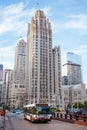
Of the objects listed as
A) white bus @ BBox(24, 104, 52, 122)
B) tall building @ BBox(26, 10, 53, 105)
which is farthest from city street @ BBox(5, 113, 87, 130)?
tall building @ BBox(26, 10, 53, 105)

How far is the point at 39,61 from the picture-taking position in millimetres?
150000

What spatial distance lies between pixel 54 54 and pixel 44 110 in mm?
133741

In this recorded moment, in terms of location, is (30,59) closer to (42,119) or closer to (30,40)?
(30,40)

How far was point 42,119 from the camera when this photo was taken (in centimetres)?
2869

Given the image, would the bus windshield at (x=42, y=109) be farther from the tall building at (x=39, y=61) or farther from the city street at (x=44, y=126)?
the tall building at (x=39, y=61)

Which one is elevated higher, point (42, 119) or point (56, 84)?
point (56, 84)

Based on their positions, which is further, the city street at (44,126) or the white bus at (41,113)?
the white bus at (41,113)

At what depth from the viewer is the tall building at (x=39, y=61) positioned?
5773 inches

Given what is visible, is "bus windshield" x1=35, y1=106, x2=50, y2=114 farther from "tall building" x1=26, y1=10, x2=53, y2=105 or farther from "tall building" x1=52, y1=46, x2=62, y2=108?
"tall building" x1=52, y1=46, x2=62, y2=108

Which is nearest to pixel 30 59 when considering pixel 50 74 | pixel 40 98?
pixel 50 74

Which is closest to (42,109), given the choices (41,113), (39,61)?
(41,113)

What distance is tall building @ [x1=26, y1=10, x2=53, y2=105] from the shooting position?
146625 mm

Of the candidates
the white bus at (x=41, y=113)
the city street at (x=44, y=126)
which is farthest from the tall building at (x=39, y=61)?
the city street at (x=44, y=126)

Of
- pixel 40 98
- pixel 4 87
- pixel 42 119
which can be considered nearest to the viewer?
pixel 42 119
